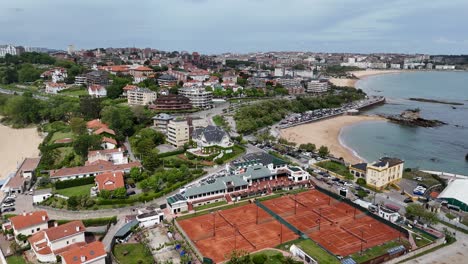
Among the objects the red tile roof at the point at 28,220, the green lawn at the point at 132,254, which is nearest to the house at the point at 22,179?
the red tile roof at the point at 28,220

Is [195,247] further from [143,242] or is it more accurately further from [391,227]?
[391,227]

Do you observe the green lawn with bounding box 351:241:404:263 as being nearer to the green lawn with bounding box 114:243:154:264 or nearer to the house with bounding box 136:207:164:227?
the green lawn with bounding box 114:243:154:264

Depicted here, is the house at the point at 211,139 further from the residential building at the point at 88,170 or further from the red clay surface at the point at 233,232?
the red clay surface at the point at 233,232

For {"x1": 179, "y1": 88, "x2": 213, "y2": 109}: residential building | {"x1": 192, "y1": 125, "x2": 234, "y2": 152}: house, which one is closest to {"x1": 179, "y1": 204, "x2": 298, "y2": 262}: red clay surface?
{"x1": 192, "y1": 125, "x2": 234, "y2": 152}: house

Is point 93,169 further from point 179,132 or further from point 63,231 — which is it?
point 179,132

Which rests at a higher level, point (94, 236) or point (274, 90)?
point (274, 90)

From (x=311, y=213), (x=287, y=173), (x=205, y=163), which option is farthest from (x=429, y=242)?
(x=205, y=163)
